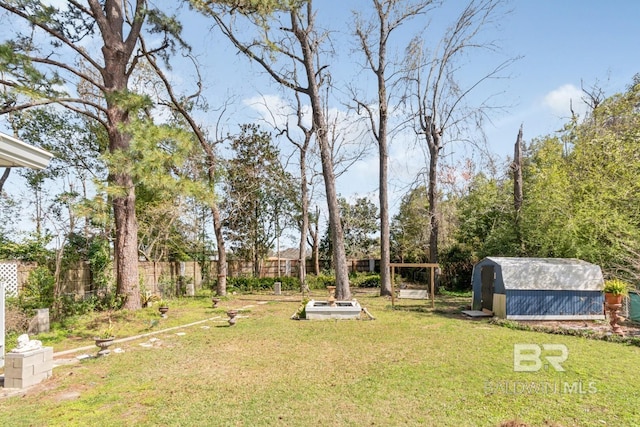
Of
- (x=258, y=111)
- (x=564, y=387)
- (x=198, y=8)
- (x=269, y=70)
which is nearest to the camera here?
(x=564, y=387)

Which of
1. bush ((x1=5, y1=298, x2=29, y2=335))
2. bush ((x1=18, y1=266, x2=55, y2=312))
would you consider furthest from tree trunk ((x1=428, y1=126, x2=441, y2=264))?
bush ((x1=5, y1=298, x2=29, y2=335))

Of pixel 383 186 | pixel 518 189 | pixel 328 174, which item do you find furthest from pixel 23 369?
pixel 518 189

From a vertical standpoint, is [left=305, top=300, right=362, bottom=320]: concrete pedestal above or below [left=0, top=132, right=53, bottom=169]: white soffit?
below

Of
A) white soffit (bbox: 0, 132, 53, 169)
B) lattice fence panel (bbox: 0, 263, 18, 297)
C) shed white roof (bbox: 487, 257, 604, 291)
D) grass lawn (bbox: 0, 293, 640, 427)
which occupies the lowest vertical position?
grass lawn (bbox: 0, 293, 640, 427)

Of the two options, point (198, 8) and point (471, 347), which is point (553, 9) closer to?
point (471, 347)

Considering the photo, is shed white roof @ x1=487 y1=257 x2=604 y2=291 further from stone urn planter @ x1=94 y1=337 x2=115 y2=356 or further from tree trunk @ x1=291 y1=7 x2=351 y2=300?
stone urn planter @ x1=94 y1=337 x2=115 y2=356

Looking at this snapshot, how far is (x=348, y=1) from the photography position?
14797 mm

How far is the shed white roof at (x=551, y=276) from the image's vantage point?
29.0 ft

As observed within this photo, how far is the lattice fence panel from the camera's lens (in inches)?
308

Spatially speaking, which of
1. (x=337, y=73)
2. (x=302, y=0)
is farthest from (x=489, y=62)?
(x=302, y=0)

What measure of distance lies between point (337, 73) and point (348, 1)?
9.40 ft

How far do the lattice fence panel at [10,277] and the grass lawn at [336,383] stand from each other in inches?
89.1

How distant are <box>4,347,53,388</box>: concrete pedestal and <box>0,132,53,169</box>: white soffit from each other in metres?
2.63

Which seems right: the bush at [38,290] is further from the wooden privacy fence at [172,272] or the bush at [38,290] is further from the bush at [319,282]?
the bush at [319,282]
